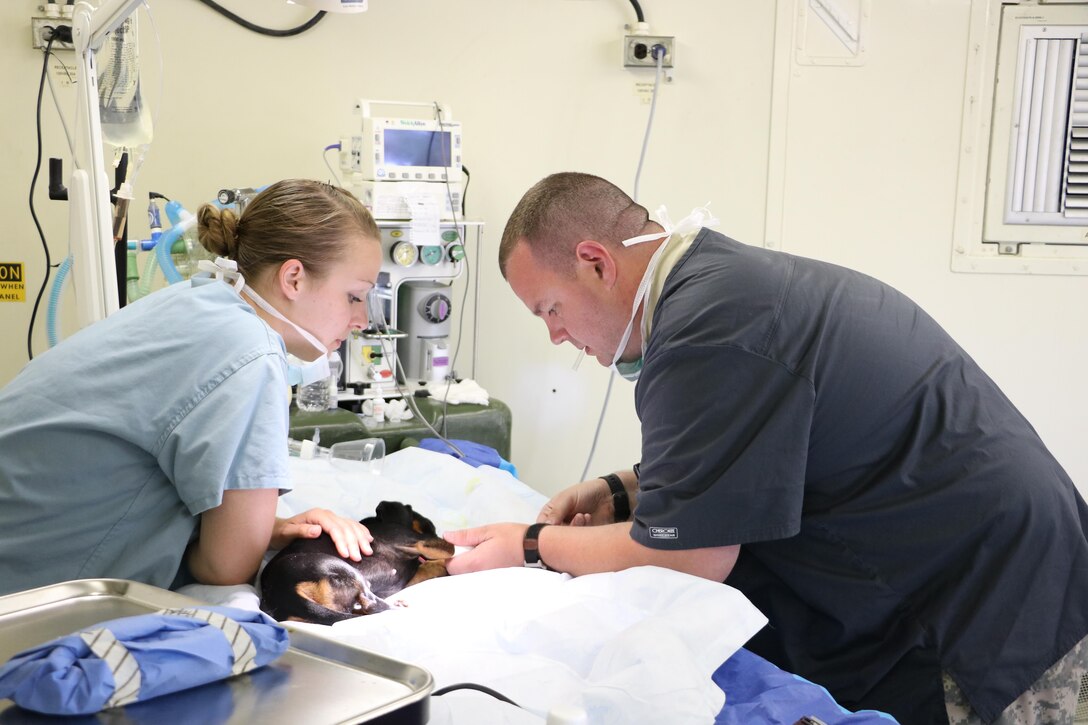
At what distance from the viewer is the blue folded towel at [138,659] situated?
757 mm

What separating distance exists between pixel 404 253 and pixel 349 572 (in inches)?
66.6

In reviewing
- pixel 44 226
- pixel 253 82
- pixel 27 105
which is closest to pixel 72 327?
pixel 44 226

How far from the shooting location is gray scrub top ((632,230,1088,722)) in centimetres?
148

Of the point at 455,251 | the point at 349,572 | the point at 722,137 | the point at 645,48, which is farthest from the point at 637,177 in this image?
the point at 349,572

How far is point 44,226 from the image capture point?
350cm

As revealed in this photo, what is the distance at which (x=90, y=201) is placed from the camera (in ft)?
6.88

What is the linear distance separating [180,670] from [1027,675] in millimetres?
1250

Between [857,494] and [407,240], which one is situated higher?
[407,240]

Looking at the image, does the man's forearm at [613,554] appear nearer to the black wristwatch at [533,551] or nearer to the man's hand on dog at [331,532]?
the black wristwatch at [533,551]

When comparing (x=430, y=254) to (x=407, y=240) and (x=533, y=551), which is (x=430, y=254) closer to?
(x=407, y=240)

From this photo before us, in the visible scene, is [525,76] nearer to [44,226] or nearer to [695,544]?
[44,226]

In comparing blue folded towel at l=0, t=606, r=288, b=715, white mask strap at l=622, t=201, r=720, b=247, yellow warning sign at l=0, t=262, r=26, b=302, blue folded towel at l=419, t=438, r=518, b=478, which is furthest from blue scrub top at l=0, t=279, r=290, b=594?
yellow warning sign at l=0, t=262, r=26, b=302

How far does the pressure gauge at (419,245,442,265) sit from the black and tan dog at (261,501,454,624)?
58.8 inches

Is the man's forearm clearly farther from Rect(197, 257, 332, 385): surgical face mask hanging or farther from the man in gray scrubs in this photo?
Rect(197, 257, 332, 385): surgical face mask hanging
